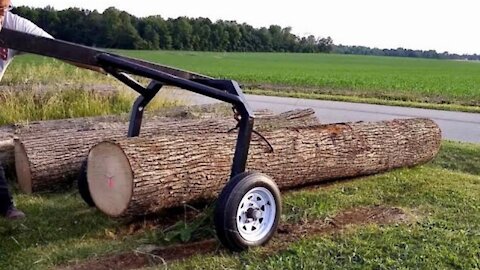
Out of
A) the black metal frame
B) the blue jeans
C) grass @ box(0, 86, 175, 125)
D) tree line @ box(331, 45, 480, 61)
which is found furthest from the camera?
tree line @ box(331, 45, 480, 61)

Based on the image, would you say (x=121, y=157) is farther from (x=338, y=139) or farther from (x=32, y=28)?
(x=338, y=139)

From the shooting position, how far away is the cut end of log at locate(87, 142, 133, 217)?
16.0 ft

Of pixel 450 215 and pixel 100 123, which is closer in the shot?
pixel 450 215

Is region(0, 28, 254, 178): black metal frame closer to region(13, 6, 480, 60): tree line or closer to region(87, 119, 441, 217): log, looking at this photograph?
region(87, 119, 441, 217): log

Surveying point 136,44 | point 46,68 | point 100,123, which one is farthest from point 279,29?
point 100,123

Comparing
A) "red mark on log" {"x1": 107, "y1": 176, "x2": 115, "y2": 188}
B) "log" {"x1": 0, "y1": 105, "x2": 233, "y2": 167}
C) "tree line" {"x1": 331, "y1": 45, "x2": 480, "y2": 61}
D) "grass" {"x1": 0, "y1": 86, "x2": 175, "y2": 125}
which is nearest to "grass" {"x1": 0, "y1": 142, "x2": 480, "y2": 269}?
"red mark on log" {"x1": 107, "y1": 176, "x2": 115, "y2": 188}

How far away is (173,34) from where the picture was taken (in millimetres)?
70375

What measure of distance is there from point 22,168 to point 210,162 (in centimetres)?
227

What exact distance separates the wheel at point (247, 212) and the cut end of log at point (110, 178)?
0.88 metres

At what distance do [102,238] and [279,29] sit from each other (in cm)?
9249

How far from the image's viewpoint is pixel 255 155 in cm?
599

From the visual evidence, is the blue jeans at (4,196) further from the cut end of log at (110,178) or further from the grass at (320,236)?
the cut end of log at (110,178)

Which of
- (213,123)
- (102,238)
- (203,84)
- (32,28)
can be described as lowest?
(102,238)

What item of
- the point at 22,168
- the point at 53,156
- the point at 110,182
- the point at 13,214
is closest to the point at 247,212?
the point at 110,182
